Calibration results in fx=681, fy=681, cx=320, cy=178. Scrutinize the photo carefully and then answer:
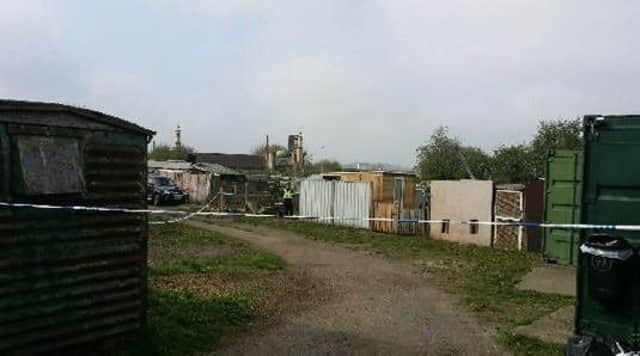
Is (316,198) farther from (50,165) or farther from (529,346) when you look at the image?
(50,165)

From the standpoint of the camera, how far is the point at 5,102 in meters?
6.63

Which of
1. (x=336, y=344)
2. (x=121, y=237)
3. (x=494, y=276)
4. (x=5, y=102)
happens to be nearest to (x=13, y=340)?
(x=121, y=237)

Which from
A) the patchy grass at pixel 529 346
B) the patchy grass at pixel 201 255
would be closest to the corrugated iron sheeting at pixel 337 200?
the patchy grass at pixel 201 255

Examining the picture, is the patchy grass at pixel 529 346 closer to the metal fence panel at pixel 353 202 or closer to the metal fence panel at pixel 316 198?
the metal fence panel at pixel 353 202

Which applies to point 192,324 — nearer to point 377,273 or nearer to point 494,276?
point 377,273

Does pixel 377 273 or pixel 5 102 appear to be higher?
pixel 5 102

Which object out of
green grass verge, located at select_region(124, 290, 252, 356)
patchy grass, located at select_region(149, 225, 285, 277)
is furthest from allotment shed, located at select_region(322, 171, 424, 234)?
green grass verge, located at select_region(124, 290, 252, 356)

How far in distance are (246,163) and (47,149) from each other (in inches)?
2853

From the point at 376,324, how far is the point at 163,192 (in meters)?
31.8

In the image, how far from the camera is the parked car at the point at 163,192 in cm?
3966

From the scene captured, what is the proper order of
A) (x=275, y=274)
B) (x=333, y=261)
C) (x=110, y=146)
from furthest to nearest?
1. (x=333, y=261)
2. (x=275, y=274)
3. (x=110, y=146)

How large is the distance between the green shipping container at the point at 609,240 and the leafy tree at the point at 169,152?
250 feet

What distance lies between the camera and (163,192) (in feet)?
131

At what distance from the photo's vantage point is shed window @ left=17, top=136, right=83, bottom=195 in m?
6.80
